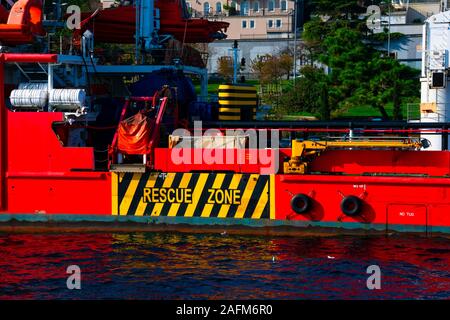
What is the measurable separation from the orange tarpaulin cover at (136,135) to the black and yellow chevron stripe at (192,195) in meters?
0.65

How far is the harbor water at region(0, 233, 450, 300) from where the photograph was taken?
1526 centimetres

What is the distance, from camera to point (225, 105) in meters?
21.9

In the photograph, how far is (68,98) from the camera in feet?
66.3

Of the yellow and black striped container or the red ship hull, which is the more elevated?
the red ship hull

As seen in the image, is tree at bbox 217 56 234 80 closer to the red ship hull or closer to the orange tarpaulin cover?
the red ship hull

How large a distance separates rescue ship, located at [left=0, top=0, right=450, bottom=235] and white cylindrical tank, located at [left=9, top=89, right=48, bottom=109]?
0.03m

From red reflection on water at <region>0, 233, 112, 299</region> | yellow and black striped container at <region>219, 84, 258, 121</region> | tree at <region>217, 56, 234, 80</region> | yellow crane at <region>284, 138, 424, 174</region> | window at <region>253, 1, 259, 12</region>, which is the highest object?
window at <region>253, 1, 259, 12</region>

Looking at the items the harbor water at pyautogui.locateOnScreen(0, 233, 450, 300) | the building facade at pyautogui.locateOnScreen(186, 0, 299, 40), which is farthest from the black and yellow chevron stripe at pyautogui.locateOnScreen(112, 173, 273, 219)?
the building facade at pyautogui.locateOnScreen(186, 0, 299, 40)

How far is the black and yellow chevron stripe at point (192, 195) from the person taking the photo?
1953 centimetres

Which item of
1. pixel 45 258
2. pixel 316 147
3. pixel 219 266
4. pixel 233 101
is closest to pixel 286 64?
pixel 233 101

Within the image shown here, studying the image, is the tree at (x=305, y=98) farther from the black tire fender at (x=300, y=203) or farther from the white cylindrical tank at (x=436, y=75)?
the black tire fender at (x=300, y=203)

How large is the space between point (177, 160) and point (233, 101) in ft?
9.80
